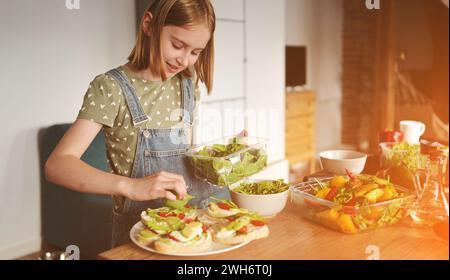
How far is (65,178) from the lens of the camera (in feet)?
3.08

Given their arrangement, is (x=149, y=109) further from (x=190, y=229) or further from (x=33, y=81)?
(x=33, y=81)

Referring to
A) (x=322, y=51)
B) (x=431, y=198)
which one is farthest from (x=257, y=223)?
(x=322, y=51)

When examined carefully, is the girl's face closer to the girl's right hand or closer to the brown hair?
the brown hair

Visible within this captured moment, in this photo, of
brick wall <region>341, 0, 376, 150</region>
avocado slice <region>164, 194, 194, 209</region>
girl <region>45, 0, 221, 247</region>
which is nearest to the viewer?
avocado slice <region>164, 194, 194, 209</region>

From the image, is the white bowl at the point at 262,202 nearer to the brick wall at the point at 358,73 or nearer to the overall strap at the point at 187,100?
the overall strap at the point at 187,100

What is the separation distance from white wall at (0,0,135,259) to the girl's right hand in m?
1.23

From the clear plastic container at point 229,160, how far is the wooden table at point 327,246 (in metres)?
0.14

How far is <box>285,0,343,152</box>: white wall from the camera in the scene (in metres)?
4.12

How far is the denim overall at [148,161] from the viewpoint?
3.68 ft

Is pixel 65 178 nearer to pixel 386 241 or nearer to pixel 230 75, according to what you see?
pixel 386 241

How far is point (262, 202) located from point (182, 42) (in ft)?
1.29

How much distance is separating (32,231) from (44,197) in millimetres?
→ 143

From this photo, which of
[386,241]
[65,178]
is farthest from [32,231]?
[386,241]

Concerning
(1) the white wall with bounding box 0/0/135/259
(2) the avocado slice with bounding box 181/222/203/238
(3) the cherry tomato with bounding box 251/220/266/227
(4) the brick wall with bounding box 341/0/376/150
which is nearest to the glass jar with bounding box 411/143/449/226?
(3) the cherry tomato with bounding box 251/220/266/227
